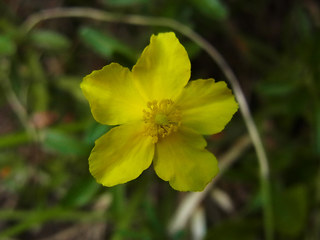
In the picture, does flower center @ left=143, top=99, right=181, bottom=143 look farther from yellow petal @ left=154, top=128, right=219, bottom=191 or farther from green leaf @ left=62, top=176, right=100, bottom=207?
green leaf @ left=62, top=176, right=100, bottom=207

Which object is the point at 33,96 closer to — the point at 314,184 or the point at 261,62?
the point at 261,62

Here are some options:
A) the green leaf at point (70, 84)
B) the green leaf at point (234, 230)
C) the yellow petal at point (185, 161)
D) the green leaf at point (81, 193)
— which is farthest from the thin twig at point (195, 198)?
the yellow petal at point (185, 161)

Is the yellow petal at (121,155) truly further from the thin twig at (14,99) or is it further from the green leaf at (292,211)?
A: the green leaf at (292,211)

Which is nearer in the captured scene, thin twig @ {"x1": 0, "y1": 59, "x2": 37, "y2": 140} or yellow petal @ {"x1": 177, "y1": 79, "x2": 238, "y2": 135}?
yellow petal @ {"x1": 177, "y1": 79, "x2": 238, "y2": 135}

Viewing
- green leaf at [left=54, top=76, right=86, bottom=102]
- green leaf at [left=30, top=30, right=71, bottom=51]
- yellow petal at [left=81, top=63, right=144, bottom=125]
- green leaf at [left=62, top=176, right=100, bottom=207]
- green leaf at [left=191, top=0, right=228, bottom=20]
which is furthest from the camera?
green leaf at [left=54, top=76, right=86, bottom=102]

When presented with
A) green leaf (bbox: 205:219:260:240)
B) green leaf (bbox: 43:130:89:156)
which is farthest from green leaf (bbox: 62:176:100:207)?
green leaf (bbox: 205:219:260:240)

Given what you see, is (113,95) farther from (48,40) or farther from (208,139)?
(48,40)
